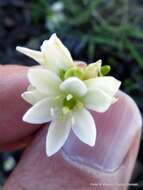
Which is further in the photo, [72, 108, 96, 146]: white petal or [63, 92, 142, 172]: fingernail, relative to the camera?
[63, 92, 142, 172]: fingernail

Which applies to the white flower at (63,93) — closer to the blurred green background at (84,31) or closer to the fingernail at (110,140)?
the fingernail at (110,140)

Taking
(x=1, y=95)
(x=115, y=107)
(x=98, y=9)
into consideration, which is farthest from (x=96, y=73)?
(x=98, y=9)

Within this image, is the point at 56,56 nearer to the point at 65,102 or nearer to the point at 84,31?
the point at 65,102

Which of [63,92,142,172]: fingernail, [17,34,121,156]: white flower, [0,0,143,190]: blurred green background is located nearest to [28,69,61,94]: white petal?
[17,34,121,156]: white flower

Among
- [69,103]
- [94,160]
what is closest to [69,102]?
[69,103]

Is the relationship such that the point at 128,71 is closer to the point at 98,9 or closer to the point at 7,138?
the point at 98,9

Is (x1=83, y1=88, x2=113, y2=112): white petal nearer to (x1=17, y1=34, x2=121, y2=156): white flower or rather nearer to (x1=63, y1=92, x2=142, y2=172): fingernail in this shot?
(x1=17, y1=34, x2=121, y2=156): white flower
